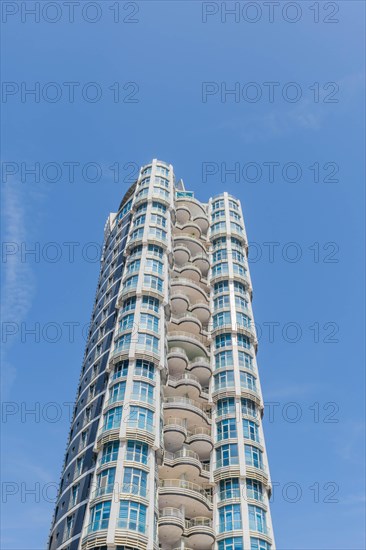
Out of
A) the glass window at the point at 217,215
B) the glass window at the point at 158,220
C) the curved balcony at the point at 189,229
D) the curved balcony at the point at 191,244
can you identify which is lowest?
the glass window at the point at 158,220

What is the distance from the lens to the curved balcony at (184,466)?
57344mm

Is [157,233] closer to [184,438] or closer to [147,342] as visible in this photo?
[147,342]

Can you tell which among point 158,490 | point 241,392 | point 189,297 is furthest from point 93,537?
point 189,297

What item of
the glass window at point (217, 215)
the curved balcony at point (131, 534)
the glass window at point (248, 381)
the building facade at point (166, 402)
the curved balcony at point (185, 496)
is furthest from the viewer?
the glass window at point (217, 215)

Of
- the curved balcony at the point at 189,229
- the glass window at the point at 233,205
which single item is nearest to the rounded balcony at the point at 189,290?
the curved balcony at the point at 189,229

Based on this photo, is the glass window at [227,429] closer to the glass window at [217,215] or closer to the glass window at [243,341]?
the glass window at [243,341]

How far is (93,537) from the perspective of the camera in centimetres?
4678

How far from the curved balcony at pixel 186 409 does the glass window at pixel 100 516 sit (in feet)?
46.1

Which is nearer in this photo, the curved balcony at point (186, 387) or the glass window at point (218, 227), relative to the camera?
the curved balcony at point (186, 387)

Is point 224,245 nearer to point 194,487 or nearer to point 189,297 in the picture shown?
point 189,297

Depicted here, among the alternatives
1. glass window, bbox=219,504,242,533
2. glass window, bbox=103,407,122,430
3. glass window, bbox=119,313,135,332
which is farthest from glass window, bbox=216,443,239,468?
glass window, bbox=119,313,135,332

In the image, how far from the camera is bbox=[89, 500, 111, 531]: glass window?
4766 centimetres

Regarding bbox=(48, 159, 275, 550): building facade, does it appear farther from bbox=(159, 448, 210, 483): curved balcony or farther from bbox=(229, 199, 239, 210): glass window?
bbox=(229, 199, 239, 210): glass window

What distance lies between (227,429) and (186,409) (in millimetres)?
4793
